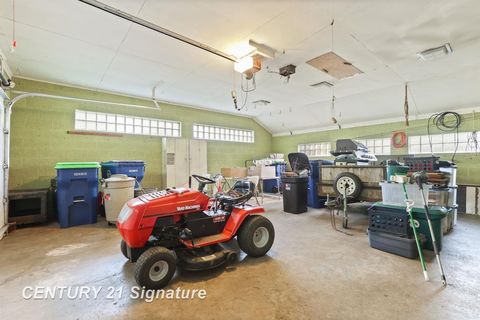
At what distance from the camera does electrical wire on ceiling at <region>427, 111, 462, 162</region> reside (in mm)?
5348

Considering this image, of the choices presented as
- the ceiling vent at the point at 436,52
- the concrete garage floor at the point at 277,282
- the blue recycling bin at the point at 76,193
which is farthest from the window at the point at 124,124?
the ceiling vent at the point at 436,52

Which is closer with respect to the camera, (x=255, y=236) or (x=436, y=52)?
(x=255, y=236)

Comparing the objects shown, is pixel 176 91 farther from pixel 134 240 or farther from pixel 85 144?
pixel 134 240

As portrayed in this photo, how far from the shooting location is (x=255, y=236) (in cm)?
262

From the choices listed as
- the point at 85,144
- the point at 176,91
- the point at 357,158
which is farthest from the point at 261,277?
the point at 85,144

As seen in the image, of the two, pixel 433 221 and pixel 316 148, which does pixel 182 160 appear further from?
pixel 433 221

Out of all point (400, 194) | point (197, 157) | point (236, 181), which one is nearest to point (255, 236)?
point (236, 181)

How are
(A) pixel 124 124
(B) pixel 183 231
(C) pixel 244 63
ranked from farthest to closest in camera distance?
(A) pixel 124 124 < (C) pixel 244 63 < (B) pixel 183 231

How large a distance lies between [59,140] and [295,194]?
5.38m

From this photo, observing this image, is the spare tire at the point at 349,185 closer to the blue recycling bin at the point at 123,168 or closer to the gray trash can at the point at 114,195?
the gray trash can at the point at 114,195

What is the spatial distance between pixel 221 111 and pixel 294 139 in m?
3.23

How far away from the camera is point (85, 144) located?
16.9 ft

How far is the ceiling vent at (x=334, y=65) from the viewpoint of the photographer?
145 inches

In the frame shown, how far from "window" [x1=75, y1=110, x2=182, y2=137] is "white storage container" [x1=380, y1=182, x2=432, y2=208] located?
5.55m
